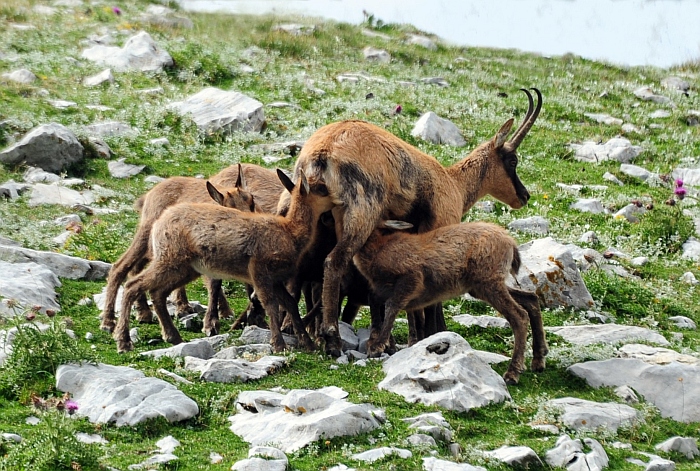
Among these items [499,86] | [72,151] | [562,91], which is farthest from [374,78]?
[72,151]

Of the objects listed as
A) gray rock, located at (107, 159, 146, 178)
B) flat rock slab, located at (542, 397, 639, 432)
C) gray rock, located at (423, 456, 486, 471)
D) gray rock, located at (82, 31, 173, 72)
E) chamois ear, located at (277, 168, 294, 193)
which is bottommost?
gray rock, located at (107, 159, 146, 178)

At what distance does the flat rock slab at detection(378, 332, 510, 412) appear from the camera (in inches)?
317

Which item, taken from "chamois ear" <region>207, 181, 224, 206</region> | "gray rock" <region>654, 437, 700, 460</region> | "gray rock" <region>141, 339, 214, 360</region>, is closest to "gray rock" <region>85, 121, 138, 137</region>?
"chamois ear" <region>207, 181, 224, 206</region>

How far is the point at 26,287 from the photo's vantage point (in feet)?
33.2

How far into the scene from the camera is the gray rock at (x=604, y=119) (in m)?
21.2

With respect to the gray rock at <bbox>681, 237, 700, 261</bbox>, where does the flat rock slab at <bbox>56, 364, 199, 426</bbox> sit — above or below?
above

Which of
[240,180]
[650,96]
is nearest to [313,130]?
[240,180]

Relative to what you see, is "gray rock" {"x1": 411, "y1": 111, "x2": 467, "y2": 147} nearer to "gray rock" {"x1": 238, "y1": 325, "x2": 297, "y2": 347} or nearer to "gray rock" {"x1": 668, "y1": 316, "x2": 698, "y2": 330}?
"gray rock" {"x1": 668, "y1": 316, "x2": 698, "y2": 330}

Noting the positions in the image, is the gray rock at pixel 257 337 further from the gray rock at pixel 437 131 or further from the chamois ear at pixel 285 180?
the gray rock at pixel 437 131

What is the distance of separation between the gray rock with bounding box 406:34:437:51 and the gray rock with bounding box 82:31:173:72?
9.56 meters

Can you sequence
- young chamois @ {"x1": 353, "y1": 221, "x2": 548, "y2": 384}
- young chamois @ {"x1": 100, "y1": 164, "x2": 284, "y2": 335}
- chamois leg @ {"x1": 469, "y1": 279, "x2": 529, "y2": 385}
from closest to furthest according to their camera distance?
chamois leg @ {"x1": 469, "y1": 279, "x2": 529, "y2": 385}, young chamois @ {"x1": 353, "y1": 221, "x2": 548, "y2": 384}, young chamois @ {"x1": 100, "y1": 164, "x2": 284, "y2": 335}

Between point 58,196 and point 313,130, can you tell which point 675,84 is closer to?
point 313,130

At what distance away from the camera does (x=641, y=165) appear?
18.6 meters

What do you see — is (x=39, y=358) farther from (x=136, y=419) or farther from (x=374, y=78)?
(x=374, y=78)
